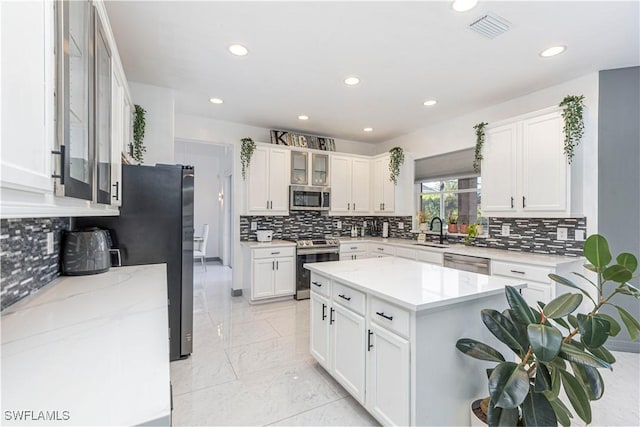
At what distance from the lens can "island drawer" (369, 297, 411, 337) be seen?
61.1 inches

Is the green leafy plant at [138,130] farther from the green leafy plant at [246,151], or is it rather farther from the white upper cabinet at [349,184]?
the white upper cabinet at [349,184]

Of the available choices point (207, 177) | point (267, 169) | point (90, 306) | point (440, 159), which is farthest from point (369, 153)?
point (90, 306)

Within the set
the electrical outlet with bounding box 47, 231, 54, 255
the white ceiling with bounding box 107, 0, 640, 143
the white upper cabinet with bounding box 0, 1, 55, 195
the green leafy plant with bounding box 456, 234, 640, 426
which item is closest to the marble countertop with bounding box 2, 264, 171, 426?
the electrical outlet with bounding box 47, 231, 54, 255

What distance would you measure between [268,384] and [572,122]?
12.1 feet

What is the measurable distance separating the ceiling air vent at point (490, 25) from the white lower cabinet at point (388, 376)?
231cm

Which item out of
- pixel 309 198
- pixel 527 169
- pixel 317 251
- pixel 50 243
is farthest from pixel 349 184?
pixel 50 243

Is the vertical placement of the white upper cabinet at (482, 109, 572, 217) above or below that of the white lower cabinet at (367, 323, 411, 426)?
above

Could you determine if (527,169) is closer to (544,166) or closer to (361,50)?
(544,166)

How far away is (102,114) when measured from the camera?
1.58 m

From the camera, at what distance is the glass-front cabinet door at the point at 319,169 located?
4984mm

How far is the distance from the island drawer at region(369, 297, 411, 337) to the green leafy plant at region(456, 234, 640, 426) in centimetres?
44

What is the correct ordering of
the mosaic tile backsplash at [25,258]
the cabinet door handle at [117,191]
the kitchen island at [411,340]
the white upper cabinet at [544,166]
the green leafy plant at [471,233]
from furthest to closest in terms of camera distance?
the green leafy plant at [471,233]
the white upper cabinet at [544,166]
the cabinet door handle at [117,191]
the kitchen island at [411,340]
the mosaic tile backsplash at [25,258]

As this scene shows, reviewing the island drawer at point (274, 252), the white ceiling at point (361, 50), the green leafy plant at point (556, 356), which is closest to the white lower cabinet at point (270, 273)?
the island drawer at point (274, 252)

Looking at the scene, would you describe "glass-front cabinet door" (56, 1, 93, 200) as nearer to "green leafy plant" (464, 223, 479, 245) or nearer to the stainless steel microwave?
the stainless steel microwave
